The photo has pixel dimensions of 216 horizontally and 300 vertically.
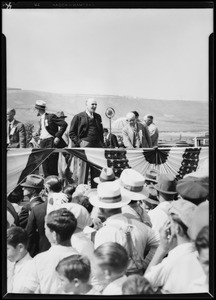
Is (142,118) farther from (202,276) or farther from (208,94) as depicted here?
(202,276)

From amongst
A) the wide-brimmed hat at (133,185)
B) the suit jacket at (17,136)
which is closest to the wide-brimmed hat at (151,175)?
the wide-brimmed hat at (133,185)

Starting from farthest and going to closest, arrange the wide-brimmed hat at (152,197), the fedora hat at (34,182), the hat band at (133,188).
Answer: the fedora hat at (34,182) → the wide-brimmed hat at (152,197) → the hat band at (133,188)

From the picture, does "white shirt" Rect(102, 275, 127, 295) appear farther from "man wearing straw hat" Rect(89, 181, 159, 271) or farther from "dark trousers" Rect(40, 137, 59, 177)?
"dark trousers" Rect(40, 137, 59, 177)

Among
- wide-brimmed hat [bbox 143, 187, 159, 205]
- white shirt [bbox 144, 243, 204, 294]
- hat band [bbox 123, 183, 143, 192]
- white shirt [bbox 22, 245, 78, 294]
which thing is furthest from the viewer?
wide-brimmed hat [bbox 143, 187, 159, 205]

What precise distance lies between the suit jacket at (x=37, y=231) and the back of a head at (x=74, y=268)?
2.06 feet

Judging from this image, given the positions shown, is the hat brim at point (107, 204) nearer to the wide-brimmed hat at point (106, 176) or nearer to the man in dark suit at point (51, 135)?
the wide-brimmed hat at point (106, 176)

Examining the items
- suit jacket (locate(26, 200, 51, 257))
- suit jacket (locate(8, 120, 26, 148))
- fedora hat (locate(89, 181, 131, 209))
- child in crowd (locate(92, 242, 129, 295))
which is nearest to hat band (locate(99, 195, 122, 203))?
fedora hat (locate(89, 181, 131, 209))

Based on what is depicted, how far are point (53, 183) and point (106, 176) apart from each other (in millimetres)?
614

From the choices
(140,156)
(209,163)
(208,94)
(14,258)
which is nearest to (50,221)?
(14,258)

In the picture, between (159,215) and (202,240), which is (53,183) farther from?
(202,240)

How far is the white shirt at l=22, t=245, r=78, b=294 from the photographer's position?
411cm

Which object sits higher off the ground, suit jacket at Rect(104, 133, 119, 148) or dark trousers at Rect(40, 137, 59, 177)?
suit jacket at Rect(104, 133, 119, 148)

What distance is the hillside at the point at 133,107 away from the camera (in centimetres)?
502

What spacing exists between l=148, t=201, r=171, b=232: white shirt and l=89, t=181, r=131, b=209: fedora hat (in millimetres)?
386
